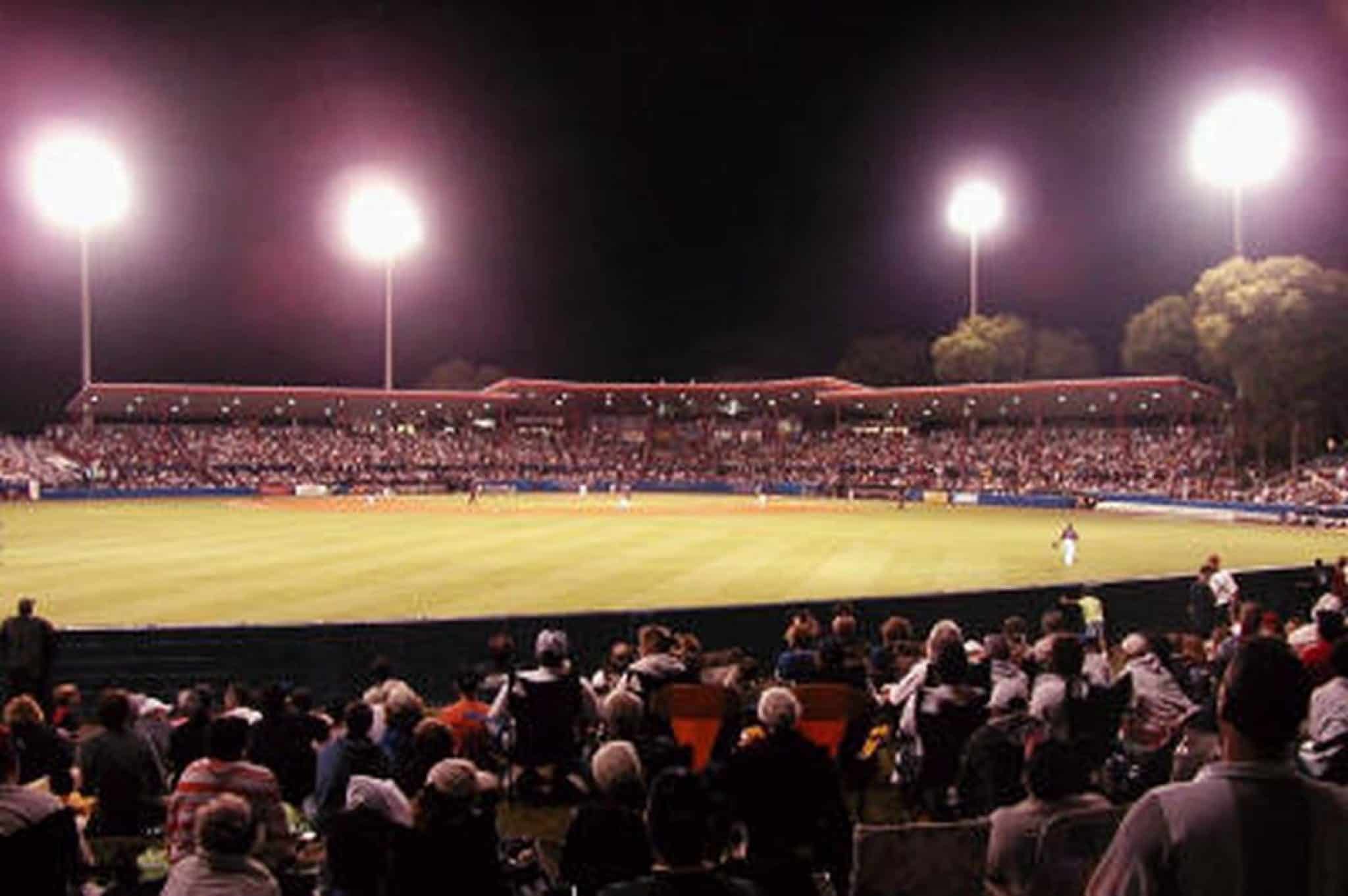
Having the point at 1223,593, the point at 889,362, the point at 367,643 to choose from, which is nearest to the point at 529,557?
the point at 367,643

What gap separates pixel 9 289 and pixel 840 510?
245 feet

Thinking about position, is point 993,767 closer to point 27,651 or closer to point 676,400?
point 27,651

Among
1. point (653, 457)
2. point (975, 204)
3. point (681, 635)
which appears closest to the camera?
point (681, 635)

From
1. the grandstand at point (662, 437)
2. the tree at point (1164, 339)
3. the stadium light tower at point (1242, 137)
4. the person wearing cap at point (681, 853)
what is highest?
the stadium light tower at point (1242, 137)

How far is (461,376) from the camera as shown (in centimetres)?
13188

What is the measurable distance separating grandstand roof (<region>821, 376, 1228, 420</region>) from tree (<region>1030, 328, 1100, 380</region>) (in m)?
19.7

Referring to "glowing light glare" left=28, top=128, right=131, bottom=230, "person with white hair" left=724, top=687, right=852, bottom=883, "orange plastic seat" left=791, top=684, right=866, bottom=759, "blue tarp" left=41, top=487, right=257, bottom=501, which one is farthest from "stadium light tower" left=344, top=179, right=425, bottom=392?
"person with white hair" left=724, top=687, right=852, bottom=883

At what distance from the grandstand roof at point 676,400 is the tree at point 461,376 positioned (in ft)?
88.6

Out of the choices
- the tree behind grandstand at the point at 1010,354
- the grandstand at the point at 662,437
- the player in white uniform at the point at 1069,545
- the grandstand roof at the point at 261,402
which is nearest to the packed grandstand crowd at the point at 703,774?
the player in white uniform at the point at 1069,545

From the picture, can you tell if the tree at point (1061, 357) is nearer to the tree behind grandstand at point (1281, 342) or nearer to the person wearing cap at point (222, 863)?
the tree behind grandstand at point (1281, 342)

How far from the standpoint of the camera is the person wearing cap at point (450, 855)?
524 centimetres

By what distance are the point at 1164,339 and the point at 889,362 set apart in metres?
35.1

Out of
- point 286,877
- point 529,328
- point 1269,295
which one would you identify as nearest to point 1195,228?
point 1269,295

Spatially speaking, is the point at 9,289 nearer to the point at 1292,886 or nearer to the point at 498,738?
the point at 498,738
